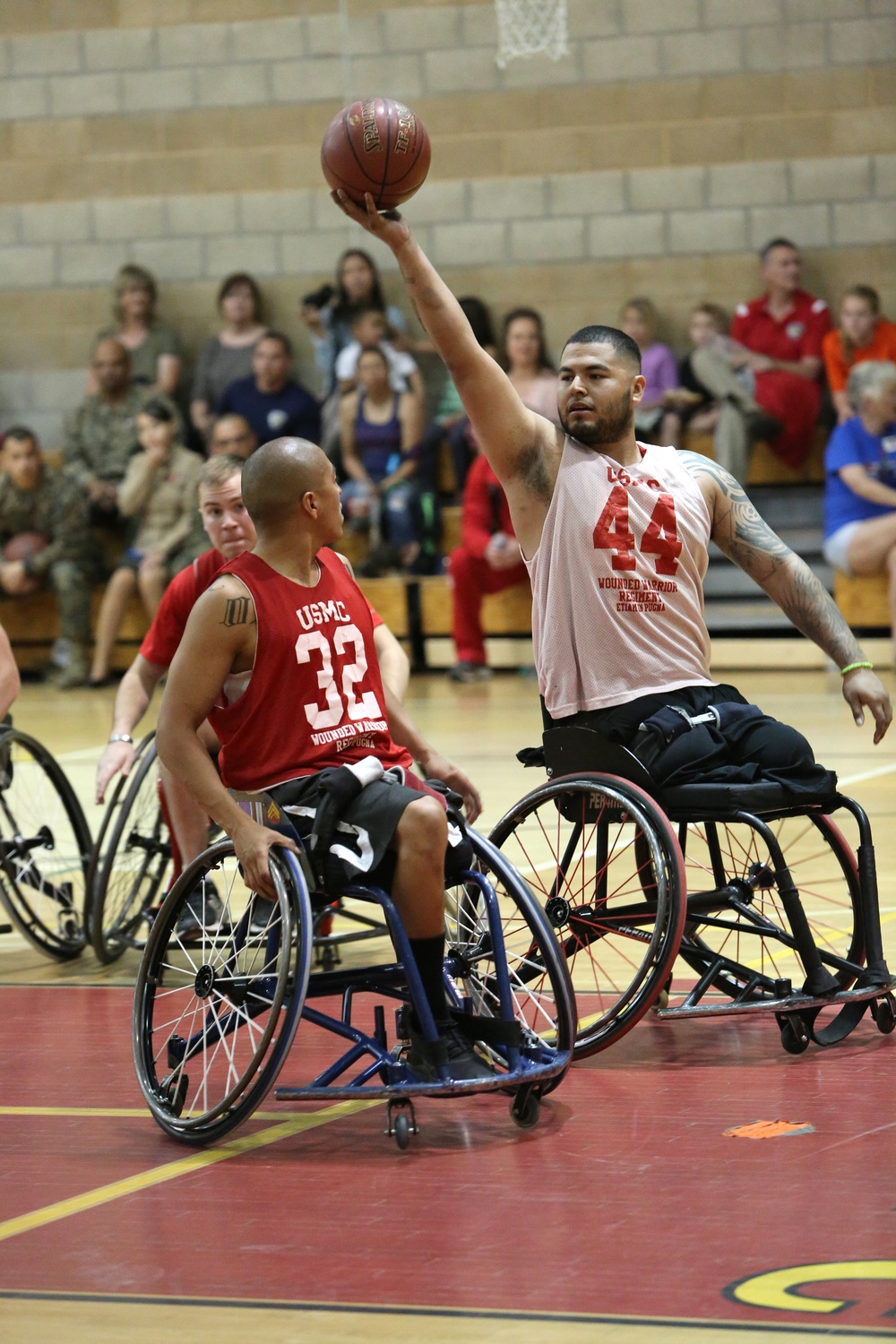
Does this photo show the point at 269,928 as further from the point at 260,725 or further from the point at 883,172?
the point at 883,172

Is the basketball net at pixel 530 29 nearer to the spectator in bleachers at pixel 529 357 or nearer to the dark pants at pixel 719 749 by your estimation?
the spectator in bleachers at pixel 529 357

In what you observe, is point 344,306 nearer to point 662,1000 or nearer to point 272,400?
point 272,400

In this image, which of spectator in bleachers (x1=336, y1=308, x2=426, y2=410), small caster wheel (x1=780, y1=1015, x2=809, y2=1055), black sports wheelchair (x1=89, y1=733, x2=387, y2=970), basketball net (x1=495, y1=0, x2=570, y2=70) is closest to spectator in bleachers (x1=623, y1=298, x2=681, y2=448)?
spectator in bleachers (x1=336, y1=308, x2=426, y2=410)

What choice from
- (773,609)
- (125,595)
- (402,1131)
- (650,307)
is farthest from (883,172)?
(402,1131)

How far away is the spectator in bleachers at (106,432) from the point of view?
12.4m

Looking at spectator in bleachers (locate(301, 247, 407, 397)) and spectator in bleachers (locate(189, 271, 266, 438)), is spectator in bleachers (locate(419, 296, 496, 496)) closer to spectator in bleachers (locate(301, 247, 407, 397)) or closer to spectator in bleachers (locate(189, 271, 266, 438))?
spectator in bleachers (locate(301, 247, 407, 397))

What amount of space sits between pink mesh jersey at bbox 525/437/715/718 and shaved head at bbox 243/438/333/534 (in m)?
0.63

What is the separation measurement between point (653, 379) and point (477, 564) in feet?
5.32

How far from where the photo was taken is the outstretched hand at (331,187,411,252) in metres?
3.87

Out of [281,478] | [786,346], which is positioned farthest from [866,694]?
[786,346]

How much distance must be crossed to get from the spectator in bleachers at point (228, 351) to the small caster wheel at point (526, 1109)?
31.1 ft

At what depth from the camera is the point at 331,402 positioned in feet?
40.3

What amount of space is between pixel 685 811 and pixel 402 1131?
3.18 feet

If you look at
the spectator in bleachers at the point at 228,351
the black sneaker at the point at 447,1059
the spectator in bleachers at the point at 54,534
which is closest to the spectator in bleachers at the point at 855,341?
the spectator in bleachers at the point at 228,351
